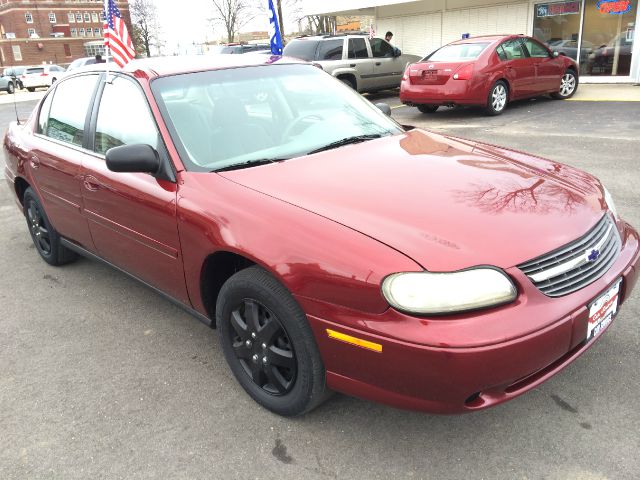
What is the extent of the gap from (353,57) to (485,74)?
463 centimetres

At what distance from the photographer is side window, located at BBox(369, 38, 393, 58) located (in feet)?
48.2

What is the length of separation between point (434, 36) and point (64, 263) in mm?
17176

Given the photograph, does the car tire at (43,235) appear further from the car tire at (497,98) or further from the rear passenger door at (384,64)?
the rear passenger door at (384,64)

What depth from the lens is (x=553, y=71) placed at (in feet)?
38.5

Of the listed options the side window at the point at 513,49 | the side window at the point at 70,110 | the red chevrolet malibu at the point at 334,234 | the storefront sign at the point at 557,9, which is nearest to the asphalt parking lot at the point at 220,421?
the red chevrolet malibu at the point at 334,234

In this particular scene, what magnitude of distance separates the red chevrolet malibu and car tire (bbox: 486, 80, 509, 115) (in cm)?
779

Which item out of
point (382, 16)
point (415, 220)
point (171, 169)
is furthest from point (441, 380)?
point (382, 16)

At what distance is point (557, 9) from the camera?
15188mm

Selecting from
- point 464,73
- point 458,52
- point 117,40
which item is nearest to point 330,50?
point 458,52

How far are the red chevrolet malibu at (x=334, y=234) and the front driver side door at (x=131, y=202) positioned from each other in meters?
0.01

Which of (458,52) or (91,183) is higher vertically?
(458,52)

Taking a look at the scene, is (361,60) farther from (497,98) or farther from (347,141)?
(347,141)

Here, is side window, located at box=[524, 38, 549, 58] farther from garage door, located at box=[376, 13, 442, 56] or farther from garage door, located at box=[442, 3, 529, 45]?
garage door, located at box=[376, 13, 442, 56]

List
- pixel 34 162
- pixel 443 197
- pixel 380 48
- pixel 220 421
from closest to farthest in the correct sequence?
pixel 443 197
pixel 220 421
pixel 34 162
pixel 380 48
